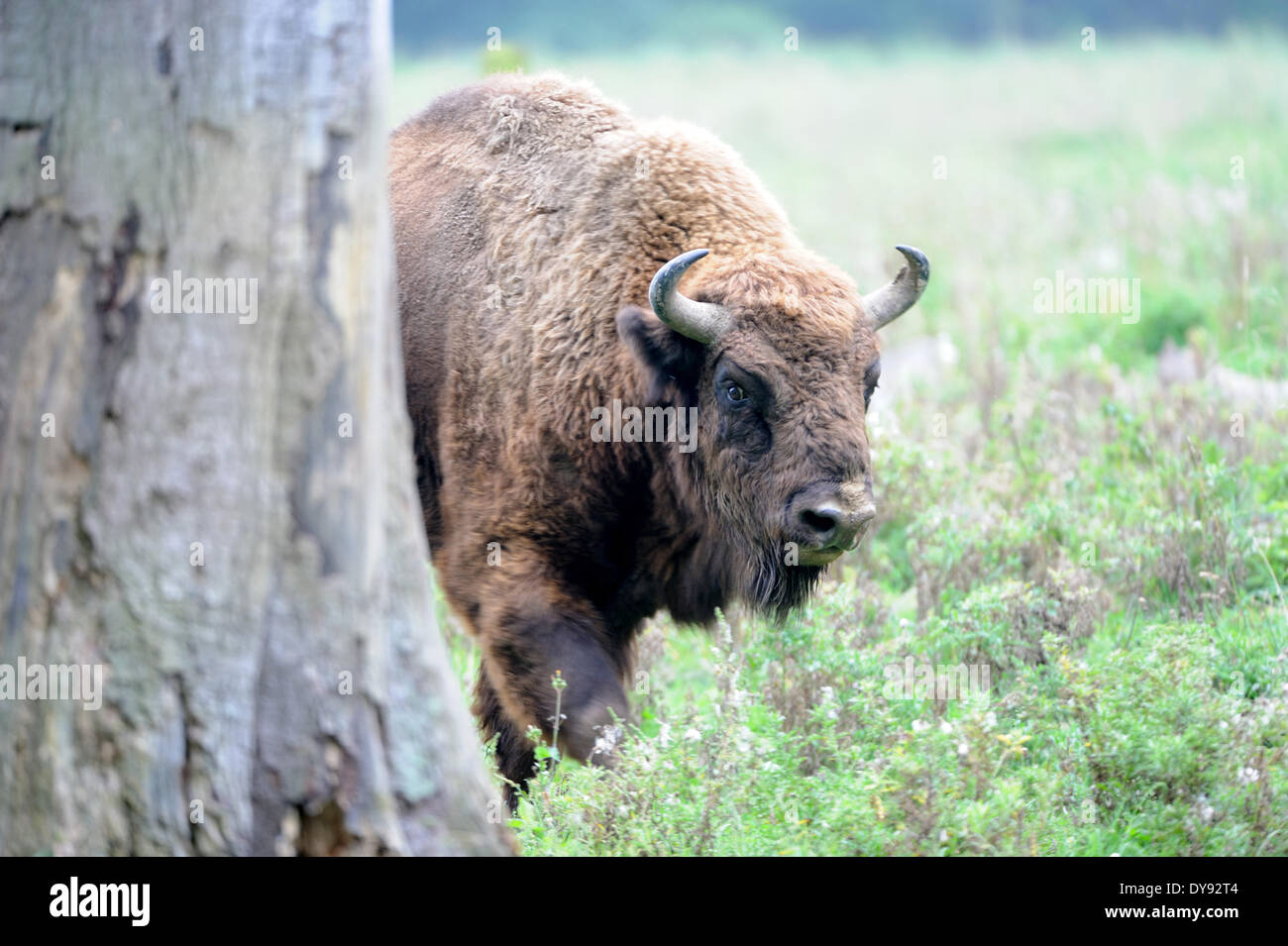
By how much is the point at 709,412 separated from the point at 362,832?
2058mm

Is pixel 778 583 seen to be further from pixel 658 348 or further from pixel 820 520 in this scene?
pixel 658 348

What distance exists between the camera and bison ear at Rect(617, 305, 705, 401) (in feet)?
13.8

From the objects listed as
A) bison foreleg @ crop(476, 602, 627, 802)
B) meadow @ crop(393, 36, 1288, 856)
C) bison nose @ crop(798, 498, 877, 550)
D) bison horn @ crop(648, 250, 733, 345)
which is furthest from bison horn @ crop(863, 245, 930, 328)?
bison foreleg @ crop(476, 602, 627, 802)

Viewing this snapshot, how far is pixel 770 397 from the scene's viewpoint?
4.14m

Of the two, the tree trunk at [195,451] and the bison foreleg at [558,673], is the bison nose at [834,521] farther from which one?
the tree trunk at [195,451]

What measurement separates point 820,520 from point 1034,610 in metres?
1.23

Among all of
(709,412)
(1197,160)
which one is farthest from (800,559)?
(1197,160)

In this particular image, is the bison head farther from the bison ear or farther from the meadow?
the meadow

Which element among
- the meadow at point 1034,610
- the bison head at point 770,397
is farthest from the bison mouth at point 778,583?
the meadow at point 1034,610

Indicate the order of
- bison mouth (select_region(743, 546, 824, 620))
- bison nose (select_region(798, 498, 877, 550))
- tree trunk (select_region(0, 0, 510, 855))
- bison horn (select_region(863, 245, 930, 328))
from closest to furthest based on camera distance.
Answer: tree trunk (select_region(0, 0, 510, 855)), bison nose (select_region(798, 498, 877, 550)), bison mouth (select_region(743, 546, 824, 620)), bison horn (select_region(863, 245, 930, 328))

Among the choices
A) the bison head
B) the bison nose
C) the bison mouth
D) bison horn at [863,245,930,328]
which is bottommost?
the bison mouth

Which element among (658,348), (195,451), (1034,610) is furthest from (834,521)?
(195,451)

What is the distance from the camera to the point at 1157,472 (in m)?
5.91
